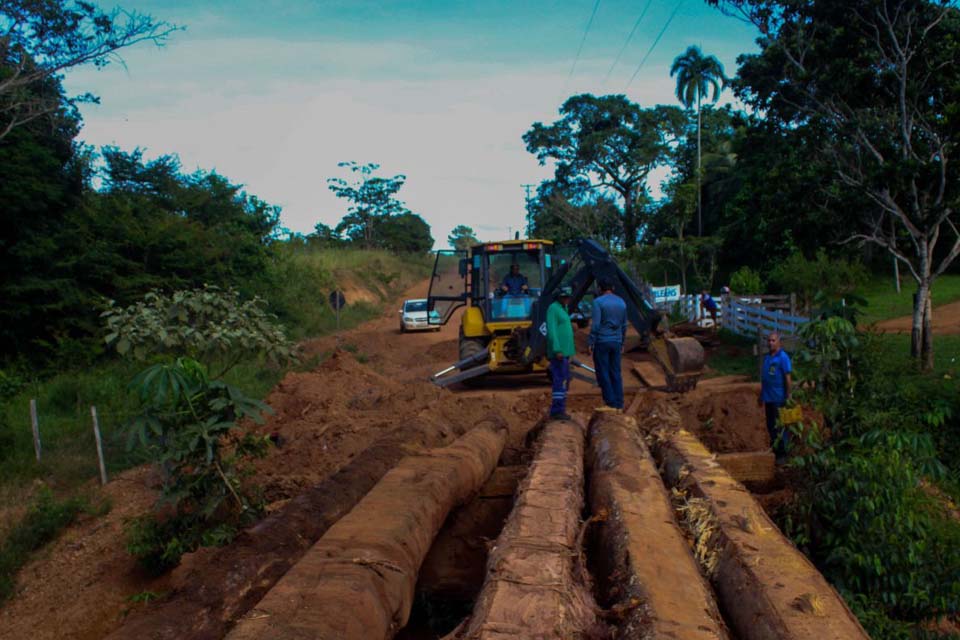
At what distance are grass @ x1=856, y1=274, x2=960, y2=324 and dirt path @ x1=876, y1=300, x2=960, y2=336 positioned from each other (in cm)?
28

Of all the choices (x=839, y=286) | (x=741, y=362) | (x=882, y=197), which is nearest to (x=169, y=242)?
(x=741, y=362)

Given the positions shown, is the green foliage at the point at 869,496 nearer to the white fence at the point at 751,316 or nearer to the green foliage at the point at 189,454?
the green foliage at the point at 189,454

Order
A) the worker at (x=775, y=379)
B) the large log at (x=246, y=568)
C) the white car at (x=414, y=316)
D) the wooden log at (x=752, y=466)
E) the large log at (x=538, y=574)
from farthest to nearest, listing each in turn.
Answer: the white car at (x=414, y=316) → the worker at (x=775, y=379) → the wooden log at (x=752, y=466) → the large log at (x=246, y=568) → the large log at (x=538, y=574)

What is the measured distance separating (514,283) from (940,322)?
44.7 ft

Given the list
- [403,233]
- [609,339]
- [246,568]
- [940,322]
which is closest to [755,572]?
[246,568]

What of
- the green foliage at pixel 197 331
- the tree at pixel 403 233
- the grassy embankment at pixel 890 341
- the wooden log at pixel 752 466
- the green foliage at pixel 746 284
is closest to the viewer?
the wooden log at pixel 752 466

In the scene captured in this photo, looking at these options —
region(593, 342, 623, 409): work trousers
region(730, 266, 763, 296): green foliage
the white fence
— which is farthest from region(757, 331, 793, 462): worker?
region(730, 266, 763, 296): green foliage

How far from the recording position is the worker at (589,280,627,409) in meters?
8.02

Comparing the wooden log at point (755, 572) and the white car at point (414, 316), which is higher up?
the white car at point (414, 316)

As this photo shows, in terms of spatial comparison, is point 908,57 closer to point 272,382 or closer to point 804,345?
point 804,345

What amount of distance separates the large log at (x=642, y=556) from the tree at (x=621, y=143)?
138ft

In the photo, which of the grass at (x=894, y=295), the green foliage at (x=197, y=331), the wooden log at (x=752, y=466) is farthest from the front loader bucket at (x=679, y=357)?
the grass at (x=894, y=295)

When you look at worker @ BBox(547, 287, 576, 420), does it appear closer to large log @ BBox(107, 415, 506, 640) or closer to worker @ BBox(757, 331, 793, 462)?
worker @ BBox(757, 331, 793, 462)

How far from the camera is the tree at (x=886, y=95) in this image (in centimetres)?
1348
